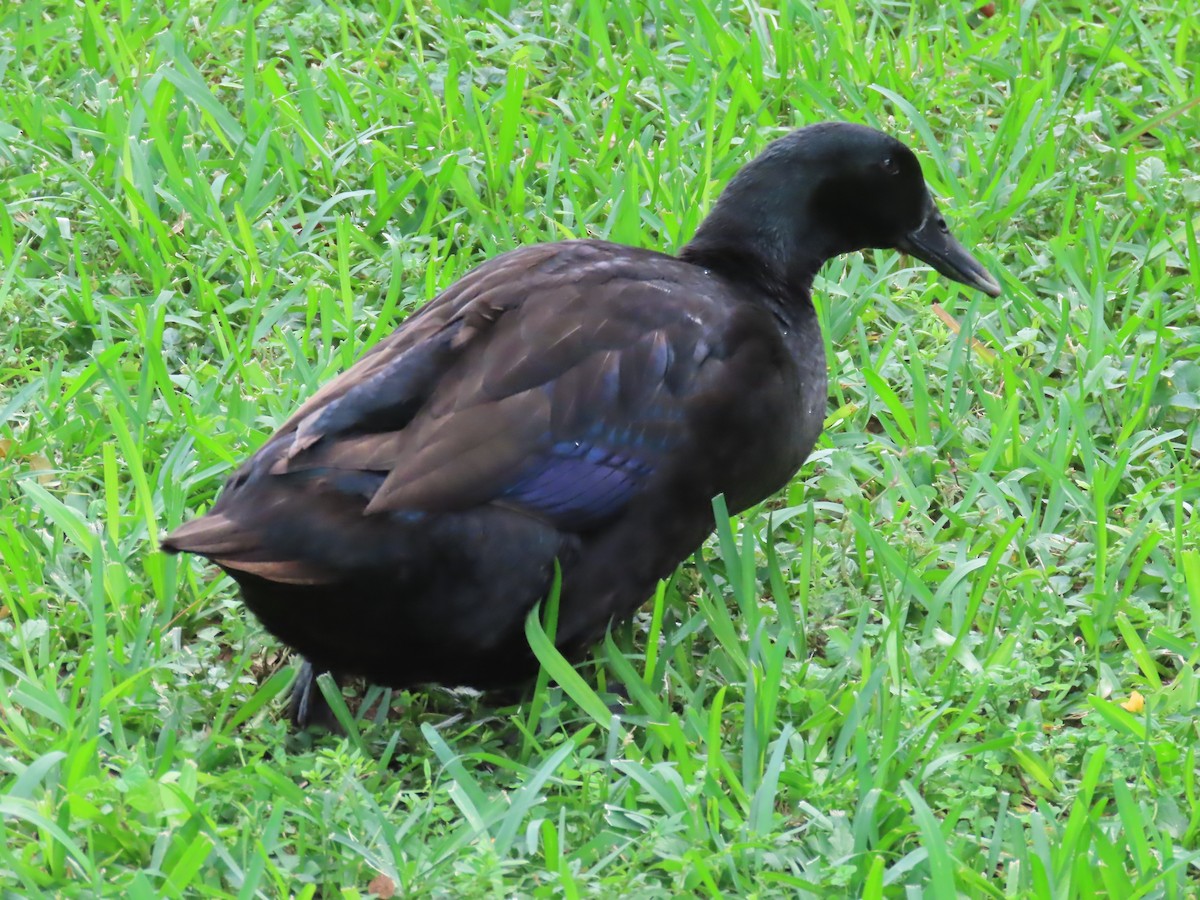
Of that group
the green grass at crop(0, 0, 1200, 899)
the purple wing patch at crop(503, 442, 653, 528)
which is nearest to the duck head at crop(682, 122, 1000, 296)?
the green grass at crop(0, 0, 1200, 899)

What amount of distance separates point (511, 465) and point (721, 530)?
1.75 ft

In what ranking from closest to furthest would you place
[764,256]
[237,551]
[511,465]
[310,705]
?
[237,551]
[511,465]
[310,705]
[764,256]

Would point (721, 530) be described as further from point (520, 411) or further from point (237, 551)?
point (237, 551)

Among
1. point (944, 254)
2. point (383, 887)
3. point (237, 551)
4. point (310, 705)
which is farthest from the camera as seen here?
point (944, 254)

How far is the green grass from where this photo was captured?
317 centimetres

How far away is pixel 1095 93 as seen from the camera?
19.2 ft

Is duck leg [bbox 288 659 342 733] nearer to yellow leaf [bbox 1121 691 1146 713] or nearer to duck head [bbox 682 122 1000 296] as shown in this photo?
duck head [bbox 682 122 1000 296]

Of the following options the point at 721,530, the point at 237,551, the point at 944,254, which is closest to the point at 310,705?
the point at 237,551

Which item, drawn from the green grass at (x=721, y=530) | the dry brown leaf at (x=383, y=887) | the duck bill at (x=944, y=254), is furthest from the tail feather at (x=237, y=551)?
the duck bill at (x=944, y=254)

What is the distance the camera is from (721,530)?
3.75 m

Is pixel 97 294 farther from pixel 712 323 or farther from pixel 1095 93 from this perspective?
pixel 1095 93

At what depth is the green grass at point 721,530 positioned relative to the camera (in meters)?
3.17

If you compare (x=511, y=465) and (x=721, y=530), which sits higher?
(x=511, y=465)

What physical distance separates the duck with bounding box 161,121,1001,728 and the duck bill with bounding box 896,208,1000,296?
561mm
